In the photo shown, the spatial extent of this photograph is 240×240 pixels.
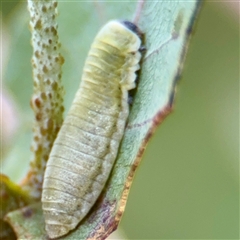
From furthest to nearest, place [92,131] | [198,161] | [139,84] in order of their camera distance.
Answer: [198,161]
[92,131]
[139,84]

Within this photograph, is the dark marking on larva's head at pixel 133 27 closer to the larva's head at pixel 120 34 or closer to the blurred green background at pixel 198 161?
the larva's head at pixel 120 34

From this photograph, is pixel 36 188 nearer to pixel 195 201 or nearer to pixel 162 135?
pixel 195 201

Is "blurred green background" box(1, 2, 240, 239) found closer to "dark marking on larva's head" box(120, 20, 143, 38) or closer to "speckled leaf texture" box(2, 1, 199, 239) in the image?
"speckled leaf texture" box(2, 1, 199, 239)

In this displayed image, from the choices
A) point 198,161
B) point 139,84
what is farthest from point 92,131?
point 198,161

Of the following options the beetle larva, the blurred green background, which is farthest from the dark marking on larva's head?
the blurred green background

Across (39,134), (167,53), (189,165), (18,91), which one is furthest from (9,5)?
(167,53)

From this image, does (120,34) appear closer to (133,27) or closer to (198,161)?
(133,27)
